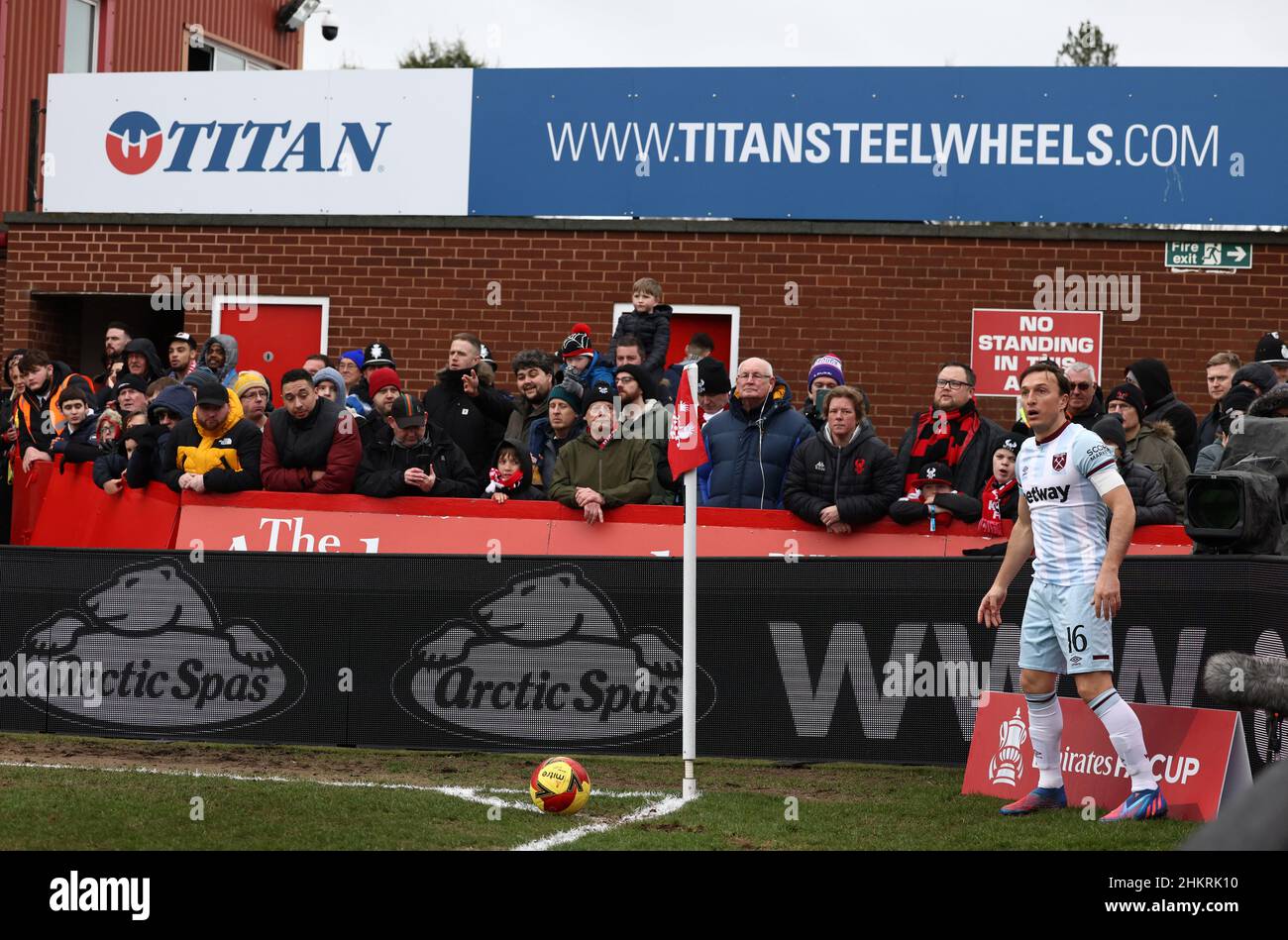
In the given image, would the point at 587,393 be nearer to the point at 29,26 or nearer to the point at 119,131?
the point at 119,131

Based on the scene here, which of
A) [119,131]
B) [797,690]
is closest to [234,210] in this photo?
[119,131]

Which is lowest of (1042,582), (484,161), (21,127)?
(1042,582)

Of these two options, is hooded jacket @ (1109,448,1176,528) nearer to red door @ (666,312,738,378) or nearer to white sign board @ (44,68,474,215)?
red door @ (666,312,738,378)

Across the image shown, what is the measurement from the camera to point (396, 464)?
1198 cm

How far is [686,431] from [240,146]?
34.3 ft

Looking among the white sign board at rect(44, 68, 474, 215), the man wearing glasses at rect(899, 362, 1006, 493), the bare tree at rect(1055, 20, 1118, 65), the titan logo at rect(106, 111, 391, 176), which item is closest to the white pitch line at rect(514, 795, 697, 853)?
the man wearing glasses at rect(899, 362, 1006, 493)

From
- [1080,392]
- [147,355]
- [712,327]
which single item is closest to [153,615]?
[147,355]

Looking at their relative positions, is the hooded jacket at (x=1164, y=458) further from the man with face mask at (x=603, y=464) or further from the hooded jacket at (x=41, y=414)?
the hooded jacket at (x=41, y=414)

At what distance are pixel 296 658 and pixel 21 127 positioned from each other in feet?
54.7

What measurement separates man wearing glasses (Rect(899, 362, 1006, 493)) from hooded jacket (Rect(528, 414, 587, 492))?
98.0 inches

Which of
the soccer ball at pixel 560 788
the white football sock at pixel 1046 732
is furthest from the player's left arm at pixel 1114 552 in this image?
the soccer ball at pixel 560 788

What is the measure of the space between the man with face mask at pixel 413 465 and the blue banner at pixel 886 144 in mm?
5116

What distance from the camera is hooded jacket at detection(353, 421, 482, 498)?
467 inches

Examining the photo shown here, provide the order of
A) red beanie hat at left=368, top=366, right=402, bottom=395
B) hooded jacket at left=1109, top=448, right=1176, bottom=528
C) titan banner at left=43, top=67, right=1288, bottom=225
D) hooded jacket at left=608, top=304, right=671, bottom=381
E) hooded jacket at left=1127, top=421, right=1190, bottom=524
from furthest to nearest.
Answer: titan banner at left=43, top=67, right=1288, bottom=225, hooded jacket at left=608, top=304, right=671, bottom=381, red beanie hat at left=368, top=366, right=402, bottom=395, hooded jacket at left=1127, top=421, right=1190, bottom=524, hooded jacket at left=1109, top=448, right=1176, bottom=528
